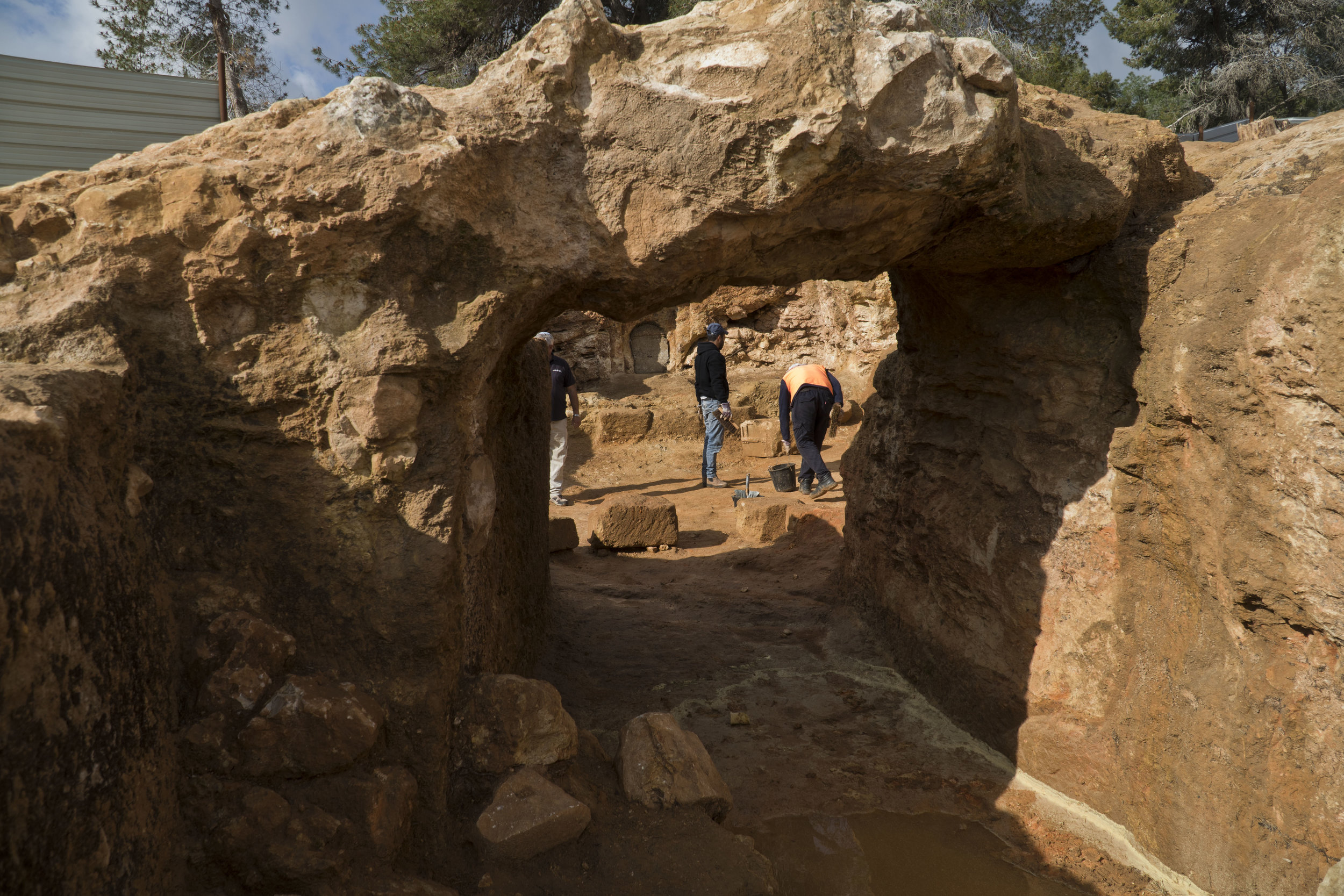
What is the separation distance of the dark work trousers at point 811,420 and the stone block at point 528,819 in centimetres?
507

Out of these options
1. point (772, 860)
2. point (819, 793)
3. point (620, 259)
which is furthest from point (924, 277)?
point (772, 860)

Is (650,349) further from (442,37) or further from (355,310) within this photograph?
(355,310)

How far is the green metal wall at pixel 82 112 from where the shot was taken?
420 centimetres

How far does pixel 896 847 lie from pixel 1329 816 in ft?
3.98

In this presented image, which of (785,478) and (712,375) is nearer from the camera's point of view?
(785,478)

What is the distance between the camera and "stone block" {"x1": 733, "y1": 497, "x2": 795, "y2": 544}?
6.48m

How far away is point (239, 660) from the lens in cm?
193

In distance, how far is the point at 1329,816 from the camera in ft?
6.64

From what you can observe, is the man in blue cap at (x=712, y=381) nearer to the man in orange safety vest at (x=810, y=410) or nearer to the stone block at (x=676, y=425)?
the man in orange safety vest at (x=810, y=410)

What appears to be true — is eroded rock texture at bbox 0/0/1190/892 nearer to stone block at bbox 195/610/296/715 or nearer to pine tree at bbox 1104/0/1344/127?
stone block at bbox 195/610/296/715

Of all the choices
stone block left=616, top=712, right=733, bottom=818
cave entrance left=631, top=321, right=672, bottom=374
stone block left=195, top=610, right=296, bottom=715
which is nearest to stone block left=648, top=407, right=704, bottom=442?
cave entrance left=631, top=321, right=672, bottom=374

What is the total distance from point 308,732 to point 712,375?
6.77 m

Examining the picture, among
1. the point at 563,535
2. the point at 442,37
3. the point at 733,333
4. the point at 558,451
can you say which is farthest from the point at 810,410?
the point at 442,37

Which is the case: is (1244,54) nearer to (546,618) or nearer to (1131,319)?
(1131,319)
